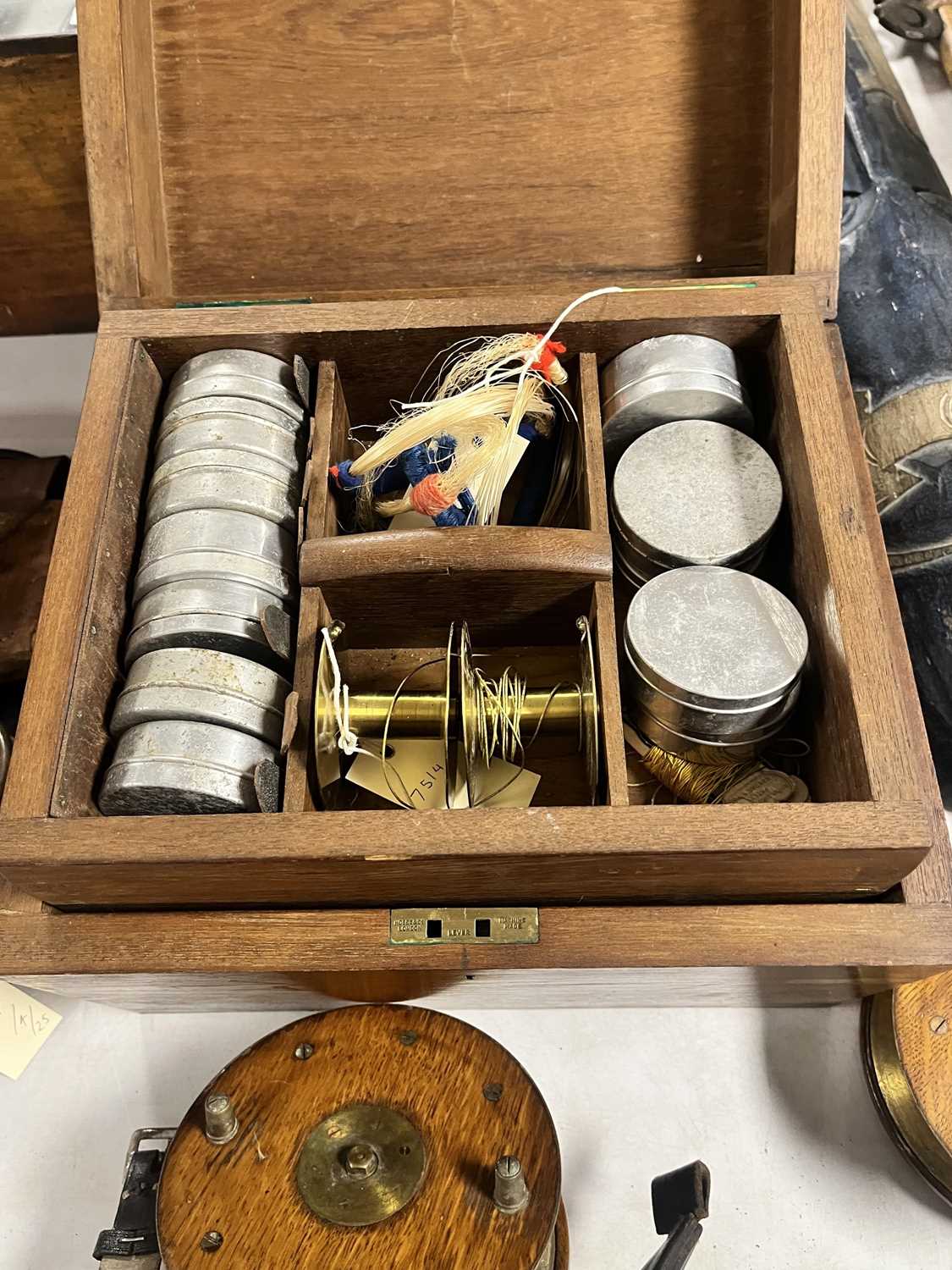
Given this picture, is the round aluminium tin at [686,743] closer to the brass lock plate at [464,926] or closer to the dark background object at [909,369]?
the brass lock plate at [464,926]

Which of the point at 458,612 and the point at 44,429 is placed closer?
the point at 458,612

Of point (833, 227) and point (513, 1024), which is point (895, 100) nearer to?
point (833, 227)

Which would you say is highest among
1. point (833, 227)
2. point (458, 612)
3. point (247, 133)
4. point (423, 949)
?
point (247, 133)

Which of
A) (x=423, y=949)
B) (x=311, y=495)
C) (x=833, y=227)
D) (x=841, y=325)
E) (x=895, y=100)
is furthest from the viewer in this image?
(x=895, y=100)

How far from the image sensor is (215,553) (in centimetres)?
94

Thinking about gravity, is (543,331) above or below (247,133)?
below

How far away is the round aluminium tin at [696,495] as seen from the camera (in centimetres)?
98

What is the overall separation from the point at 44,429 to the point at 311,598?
94 cm

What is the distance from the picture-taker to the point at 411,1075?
2.80ft

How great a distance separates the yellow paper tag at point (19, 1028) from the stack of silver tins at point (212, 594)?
17.8 inches

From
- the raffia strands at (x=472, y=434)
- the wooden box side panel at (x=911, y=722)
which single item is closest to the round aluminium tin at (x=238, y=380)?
the raffia strands at (x=472, y=434)

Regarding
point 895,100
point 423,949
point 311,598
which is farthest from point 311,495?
point 895,100

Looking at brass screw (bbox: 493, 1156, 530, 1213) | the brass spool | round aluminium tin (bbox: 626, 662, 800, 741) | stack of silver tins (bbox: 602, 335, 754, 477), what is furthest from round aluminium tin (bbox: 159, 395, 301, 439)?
the brass spool

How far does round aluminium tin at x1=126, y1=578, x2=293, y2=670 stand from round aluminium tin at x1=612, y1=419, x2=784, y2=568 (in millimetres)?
359
